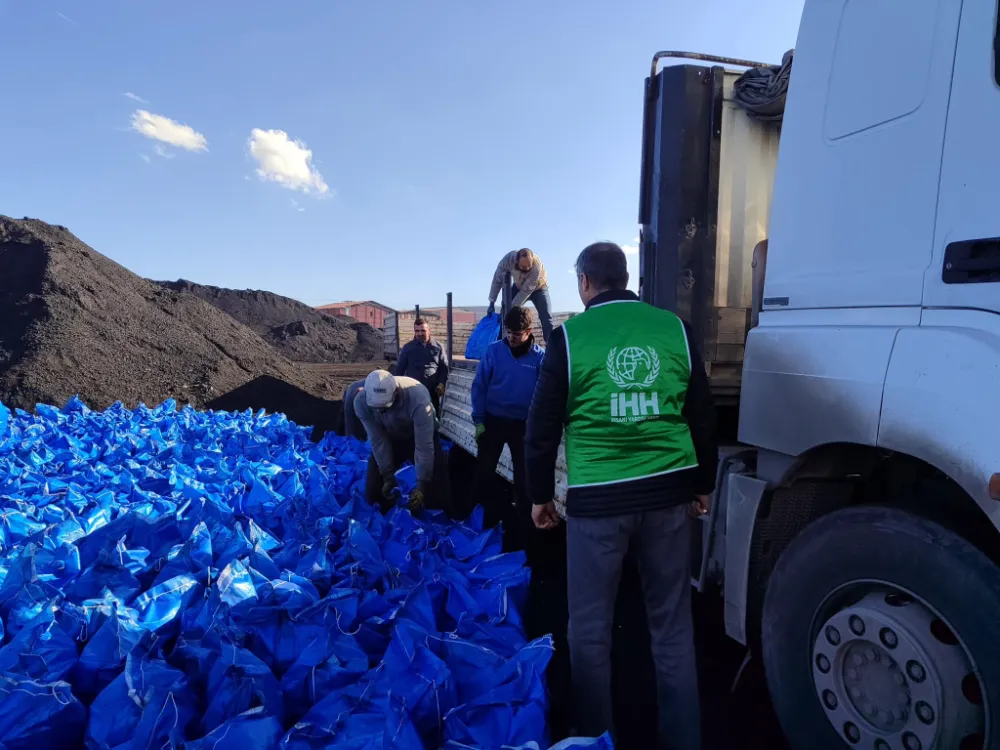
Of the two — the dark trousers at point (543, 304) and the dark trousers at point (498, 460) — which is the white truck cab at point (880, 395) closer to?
the dark trousers at point (498, 460)

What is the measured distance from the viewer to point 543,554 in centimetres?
409

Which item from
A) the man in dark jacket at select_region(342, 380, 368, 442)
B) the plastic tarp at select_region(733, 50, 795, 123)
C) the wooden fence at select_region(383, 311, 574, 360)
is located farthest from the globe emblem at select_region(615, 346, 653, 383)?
the wooden fence at select_region(383, 311, 574, 360)

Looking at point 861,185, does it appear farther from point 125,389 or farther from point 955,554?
point 125,389

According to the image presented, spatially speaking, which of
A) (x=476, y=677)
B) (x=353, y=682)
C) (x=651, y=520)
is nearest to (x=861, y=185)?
(x=651, y=520)

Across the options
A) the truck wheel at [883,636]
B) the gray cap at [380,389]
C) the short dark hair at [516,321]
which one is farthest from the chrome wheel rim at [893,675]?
the gray cap at [380,389]

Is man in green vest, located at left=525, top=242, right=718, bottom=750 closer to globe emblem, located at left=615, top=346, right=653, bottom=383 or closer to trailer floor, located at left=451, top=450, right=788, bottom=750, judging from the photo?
globe emblem, located at left=615, top=346, right=653, bottom=383

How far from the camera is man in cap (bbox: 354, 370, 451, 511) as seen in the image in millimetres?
4059

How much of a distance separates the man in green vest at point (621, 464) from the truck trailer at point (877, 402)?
0.23 m

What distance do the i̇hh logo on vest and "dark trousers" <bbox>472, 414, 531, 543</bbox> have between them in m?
2.01

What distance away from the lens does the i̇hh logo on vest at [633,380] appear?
192cm

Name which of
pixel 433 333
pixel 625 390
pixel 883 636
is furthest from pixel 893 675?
pixel 433 333

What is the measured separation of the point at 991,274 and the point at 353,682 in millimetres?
2416

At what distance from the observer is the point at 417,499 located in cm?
402

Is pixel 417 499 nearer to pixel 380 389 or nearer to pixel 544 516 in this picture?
pixel 380 389
